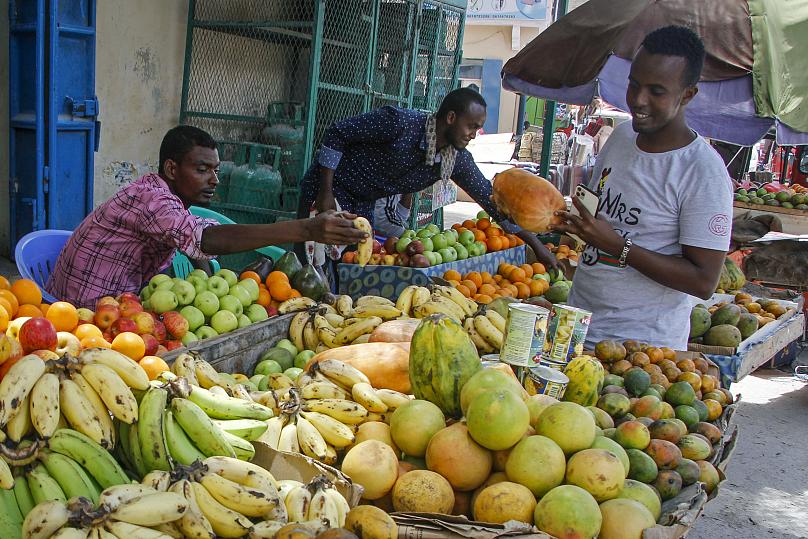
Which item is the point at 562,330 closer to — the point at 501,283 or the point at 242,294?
the point at 242,294

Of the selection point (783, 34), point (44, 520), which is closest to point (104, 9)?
point (783, 34)

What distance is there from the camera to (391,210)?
5.77m

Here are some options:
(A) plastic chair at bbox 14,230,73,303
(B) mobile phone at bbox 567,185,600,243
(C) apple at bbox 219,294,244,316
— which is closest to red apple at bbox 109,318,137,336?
(C) apple at bbox 219,294,244,316

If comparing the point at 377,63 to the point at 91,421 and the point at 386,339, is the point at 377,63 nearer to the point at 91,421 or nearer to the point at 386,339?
the point at 386,339

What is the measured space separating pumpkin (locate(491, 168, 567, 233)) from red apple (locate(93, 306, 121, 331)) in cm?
179

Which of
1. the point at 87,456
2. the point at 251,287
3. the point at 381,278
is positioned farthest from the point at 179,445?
the point at 381,278

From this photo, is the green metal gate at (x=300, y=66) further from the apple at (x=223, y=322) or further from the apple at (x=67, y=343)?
the apple at (x=67, y=343)

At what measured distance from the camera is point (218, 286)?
11.8 ft

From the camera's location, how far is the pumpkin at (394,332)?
114 inches

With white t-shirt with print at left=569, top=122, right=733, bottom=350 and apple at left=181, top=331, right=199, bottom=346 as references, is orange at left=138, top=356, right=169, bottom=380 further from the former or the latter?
white t-shirt with print at left=569, top=122, right=733, bottom=350

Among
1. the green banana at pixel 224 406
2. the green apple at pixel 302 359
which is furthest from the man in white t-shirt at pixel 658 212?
the green banana at pixel 224 406

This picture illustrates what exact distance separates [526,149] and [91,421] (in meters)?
18.8

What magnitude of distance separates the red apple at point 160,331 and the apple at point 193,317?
0.18m

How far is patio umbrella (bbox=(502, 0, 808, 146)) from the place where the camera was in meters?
4.86
